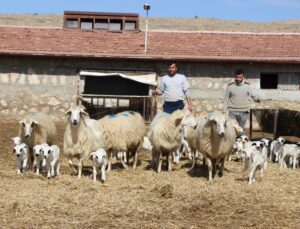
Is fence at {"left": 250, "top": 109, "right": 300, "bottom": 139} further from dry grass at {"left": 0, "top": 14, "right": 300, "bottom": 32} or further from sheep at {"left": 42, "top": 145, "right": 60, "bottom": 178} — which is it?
dry grass at {"left": 0, "top": 14, "right": 300, "bottom": 32}

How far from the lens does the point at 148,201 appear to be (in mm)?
7488

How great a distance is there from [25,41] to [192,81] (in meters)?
7.36

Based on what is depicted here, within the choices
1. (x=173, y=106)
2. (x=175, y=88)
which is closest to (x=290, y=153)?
(x=173, y=106)

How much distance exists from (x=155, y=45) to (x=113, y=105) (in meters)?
3.20

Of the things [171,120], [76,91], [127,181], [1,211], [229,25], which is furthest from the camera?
[229,25]

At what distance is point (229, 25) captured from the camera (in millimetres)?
60562

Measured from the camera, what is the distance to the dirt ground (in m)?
6.45

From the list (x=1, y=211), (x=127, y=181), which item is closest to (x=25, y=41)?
(x=127, y=181)

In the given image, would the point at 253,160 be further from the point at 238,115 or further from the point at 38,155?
the point at 38,155

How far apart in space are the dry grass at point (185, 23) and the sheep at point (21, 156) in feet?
155

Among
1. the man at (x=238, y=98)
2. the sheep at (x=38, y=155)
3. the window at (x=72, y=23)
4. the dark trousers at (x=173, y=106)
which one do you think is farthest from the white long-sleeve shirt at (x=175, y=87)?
the window at (x=72, y=23)

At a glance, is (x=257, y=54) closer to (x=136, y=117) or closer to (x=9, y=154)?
(x=136, y=117)

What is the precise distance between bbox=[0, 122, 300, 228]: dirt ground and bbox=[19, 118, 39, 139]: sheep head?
0.79 m

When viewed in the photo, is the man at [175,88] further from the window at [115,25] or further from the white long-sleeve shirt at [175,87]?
the window at [115,25]
